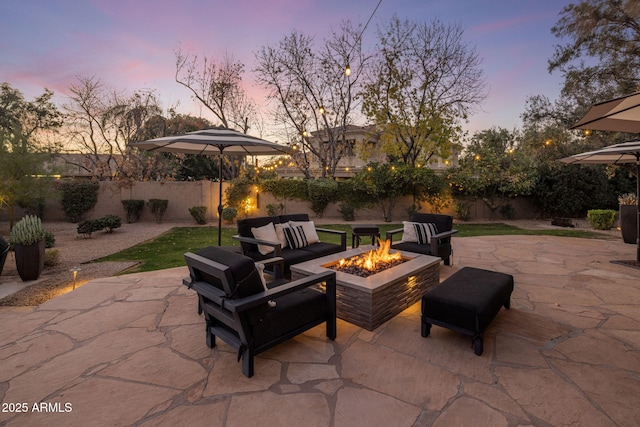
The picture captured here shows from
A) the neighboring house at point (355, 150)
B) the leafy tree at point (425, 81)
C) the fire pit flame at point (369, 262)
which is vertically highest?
the leafy tree at point (425, 81)

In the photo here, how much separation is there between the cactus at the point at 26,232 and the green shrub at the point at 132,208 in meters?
8.22

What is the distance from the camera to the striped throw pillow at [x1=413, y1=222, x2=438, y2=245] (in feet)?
16.6

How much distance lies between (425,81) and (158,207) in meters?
13.0

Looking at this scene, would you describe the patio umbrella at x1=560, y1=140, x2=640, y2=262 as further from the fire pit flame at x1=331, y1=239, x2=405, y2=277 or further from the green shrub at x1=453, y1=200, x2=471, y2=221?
the green shrub at x1=453, y1=200, x2=471, y2=221

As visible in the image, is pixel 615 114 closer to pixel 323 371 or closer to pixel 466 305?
pixel 466 305

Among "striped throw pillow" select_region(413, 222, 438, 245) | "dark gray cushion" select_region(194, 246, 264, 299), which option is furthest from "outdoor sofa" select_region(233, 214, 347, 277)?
"dark gray cushion" select_region(194, 246, 264, 299)

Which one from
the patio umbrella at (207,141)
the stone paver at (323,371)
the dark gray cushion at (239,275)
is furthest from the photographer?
the patio umbrella at (207,141)

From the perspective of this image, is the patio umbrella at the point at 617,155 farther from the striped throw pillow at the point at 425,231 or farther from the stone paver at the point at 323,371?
the striped throw pillow at the point at 425,231

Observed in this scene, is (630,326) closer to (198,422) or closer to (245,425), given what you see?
(245,425)

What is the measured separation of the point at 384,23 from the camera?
43.5ft

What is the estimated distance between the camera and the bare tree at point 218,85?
50.9 feet

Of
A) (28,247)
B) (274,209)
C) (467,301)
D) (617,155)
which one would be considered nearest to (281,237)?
(467,301)

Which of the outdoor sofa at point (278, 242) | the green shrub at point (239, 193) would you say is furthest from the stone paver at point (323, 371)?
the green shrub at point (239, 193)

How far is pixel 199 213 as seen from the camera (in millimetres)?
12406
